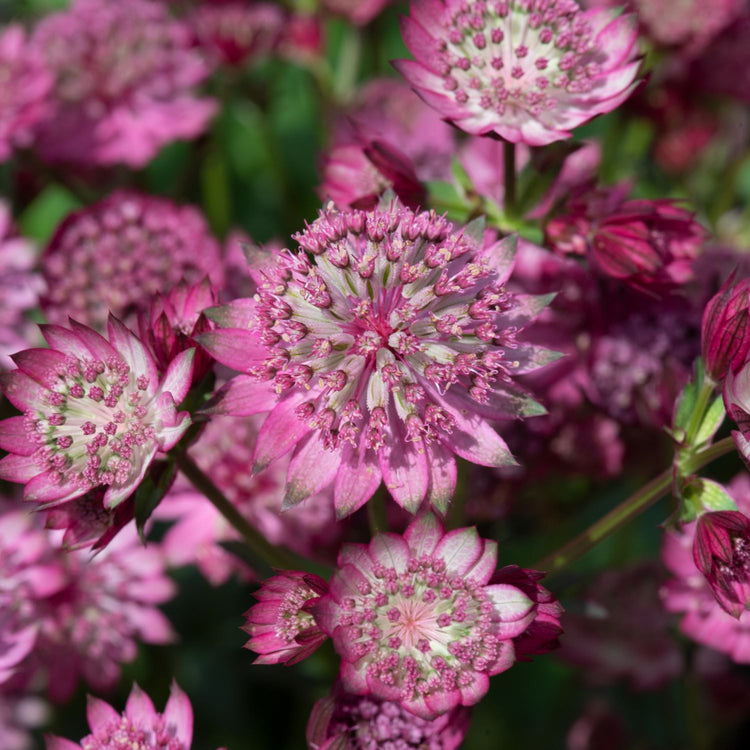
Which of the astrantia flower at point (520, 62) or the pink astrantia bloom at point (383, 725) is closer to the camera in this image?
the pink astrantia bloom at point (383, 725)

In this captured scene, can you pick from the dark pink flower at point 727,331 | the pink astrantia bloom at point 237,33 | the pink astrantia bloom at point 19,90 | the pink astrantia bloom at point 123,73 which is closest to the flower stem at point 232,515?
the dark pink flower at point 727,331

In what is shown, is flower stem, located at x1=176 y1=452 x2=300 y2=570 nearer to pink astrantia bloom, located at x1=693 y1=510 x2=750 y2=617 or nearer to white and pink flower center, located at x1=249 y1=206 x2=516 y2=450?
white and pink flower center, located at x1=249 y1=206 x2=516 y2=450

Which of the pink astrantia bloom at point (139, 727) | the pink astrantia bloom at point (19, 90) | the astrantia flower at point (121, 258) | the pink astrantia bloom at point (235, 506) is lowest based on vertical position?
the pink astrantia bloom at point (235, 506)

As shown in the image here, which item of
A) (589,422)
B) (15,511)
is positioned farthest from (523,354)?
(15,511)

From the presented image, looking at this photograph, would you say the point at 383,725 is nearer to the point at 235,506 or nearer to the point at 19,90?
the point at 235,506

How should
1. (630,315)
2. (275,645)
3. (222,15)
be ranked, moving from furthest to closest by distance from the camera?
(222,15) < (630,315) < (275,645)

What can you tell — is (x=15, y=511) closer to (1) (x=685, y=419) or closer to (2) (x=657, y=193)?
(1) (x=685, y=419)

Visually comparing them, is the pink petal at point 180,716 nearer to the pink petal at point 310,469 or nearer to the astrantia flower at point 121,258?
the pink petal at point 310,469
